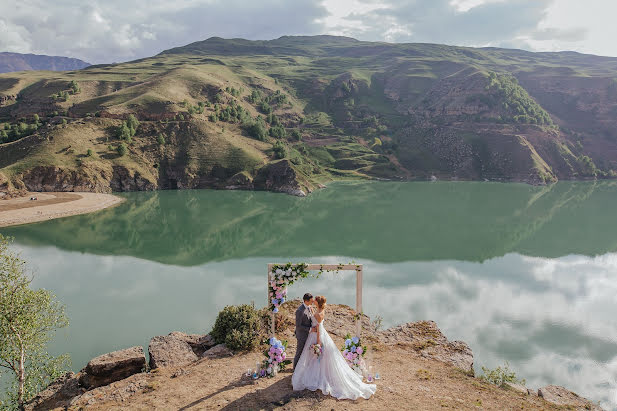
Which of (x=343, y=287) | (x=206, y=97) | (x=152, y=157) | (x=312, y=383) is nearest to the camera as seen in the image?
(x=312, y=383)

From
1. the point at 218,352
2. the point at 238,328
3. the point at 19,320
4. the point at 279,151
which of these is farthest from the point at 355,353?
the point at 279,151

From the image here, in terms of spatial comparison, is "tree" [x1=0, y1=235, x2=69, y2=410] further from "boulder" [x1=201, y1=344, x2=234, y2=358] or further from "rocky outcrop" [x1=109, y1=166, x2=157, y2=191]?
"rocky outcrop" [x1=109, y1=166, x2=157, y2=191]

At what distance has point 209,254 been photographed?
43.2 m

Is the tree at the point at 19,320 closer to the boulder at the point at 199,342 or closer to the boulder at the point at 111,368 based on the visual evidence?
the boulder at the point at 111,368

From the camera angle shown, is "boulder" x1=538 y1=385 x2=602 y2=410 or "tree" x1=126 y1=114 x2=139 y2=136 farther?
"tree" x1=126 y1=114 x2=139 y2=136

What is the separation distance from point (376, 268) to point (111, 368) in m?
27.0

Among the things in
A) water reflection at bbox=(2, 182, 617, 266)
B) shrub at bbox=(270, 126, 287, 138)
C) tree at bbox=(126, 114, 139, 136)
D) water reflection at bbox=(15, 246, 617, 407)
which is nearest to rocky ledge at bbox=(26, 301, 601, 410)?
water reflection at bbox=(15, 246, 617, 407)

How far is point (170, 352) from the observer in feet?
53.8

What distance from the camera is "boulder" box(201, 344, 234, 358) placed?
1617cm

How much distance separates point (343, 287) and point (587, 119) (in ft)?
556

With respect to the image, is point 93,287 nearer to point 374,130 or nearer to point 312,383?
point 312,383

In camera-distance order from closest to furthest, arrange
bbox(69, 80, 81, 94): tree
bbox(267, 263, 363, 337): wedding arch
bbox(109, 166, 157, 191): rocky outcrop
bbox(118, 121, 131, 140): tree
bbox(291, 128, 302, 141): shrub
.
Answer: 1. bbox(267, 263, 363, 337): wedding arch
2. bbox(109, 166, 157, 191): rocky outcrop
3. bbox(118, 121, 131, 140): tree
4. bbox(69, 80, 81, 94): tree
5. bbox(291, 128, 302, 141): shrub

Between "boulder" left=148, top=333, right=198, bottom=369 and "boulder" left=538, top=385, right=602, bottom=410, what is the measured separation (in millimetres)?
14754

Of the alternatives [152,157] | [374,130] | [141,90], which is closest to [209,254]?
[152,157]
